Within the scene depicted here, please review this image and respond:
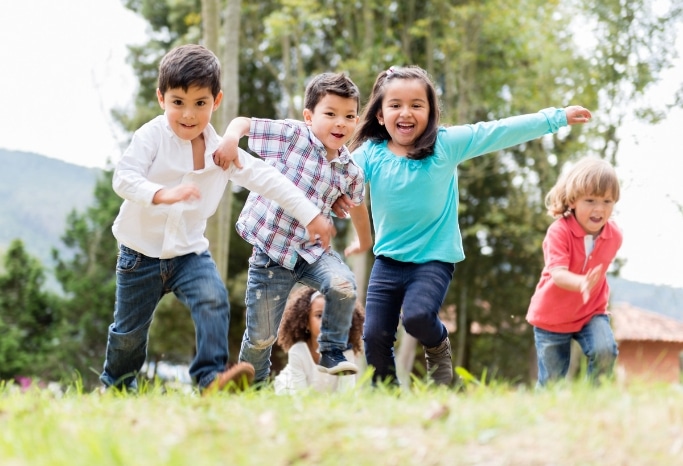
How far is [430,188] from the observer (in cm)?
516

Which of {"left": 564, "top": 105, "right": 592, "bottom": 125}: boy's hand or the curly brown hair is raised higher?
{"left": 564, "top": 105, "right": 592, "bottom": 125}: boy's hand

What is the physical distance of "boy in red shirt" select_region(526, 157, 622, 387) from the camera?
16.9ft

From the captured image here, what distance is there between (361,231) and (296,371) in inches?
64.5

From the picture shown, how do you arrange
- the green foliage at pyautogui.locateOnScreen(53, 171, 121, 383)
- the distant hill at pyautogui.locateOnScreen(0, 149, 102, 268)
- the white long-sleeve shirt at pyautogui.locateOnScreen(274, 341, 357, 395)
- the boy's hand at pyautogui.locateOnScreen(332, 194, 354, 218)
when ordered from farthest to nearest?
the distant hill at pyautogui.locateOnScreen(0, 149, 102, 268)
the green foliage at pyautogui.locateOnScreen(53, 171, 121, 383)
the white long-sleeve shirt at pyautogui.locateOnScreen(274, 341, 357, 395)
the boy's hand at pyautogui.locateOnScreen(332, 194, 354, 218)

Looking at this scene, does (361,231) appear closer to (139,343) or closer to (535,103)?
(139,343)

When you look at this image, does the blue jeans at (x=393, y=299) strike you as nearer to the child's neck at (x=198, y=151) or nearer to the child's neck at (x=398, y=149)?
the child's neck at (x=398, y=149)

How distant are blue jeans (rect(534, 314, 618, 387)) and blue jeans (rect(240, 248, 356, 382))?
1.26 meters

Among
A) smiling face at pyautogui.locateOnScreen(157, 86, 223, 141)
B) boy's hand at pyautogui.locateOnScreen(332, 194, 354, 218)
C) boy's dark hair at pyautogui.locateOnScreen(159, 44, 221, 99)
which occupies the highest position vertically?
boy's dark hair at pyautogui.locateOnScreen(159, 44, 221, 99)

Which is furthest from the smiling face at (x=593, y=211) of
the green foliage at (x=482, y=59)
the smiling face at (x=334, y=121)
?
the green foliage at (x=482, y=59)

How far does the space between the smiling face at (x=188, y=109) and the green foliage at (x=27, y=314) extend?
20632 millimetres

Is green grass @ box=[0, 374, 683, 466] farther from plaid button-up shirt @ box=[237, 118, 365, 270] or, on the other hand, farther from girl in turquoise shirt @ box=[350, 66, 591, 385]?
girl in turquoise shirt @ box=[350, 66, 591, 385]

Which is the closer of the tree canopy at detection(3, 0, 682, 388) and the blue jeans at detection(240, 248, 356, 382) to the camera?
the blue jeans at detection(240, 248, 356, 382)

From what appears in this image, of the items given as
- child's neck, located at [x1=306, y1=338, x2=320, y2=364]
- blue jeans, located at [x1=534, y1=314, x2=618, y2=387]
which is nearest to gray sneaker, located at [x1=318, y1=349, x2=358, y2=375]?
blue jeans, located at [x1=534, y1=314, x2=618, y2=387]

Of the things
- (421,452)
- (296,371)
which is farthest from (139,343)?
(421,452)
